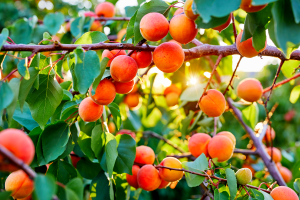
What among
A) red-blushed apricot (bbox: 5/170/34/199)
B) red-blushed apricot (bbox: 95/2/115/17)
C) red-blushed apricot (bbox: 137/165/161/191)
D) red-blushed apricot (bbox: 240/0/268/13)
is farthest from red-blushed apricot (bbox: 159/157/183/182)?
red-blushed apricot (bbox: 95/2/115/17)

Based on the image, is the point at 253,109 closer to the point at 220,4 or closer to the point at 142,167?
the point at 142,167

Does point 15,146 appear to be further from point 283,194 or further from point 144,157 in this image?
point 283,194

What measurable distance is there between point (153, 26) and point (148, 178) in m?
0.44

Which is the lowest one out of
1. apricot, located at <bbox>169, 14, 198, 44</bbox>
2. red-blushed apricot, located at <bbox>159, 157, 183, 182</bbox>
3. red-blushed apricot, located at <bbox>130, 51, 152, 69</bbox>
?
red-blushed apricot, located at <bbox>159, 157, 183, 182</bbox>

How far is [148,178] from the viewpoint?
0.73 meters

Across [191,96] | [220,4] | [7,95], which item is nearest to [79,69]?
[7,95]

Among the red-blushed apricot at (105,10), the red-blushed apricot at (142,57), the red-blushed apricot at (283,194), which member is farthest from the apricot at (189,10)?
the red-blushed apricot at (105,10)

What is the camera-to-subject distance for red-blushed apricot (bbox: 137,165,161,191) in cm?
73

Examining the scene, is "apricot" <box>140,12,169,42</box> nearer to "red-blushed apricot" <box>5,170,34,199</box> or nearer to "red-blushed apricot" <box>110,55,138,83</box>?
"red-blushed apricot" <box>110,55,138,83</box>

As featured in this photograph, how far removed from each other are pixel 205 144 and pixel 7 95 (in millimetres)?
622

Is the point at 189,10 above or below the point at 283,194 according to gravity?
above

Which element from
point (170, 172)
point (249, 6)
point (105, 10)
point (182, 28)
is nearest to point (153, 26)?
point (182, 28)

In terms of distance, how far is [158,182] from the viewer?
2.49ft

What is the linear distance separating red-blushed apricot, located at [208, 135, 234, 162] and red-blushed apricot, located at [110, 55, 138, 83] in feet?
1.23
